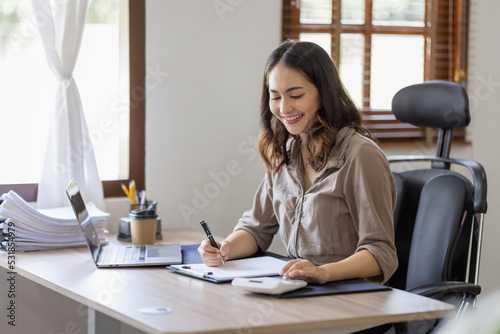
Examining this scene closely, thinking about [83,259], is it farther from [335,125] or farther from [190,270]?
[335,125]

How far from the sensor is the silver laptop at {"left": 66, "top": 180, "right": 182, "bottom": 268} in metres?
1.77

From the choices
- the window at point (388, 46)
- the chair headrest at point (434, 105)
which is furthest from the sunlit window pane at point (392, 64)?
the chair headrest at point (434, 105)

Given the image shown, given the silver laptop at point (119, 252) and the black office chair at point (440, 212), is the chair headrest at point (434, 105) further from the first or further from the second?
the silver laptop at point (119, 252)

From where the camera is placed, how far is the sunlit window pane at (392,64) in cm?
318

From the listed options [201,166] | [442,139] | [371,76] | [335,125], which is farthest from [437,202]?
[371,76]

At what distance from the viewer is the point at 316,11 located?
2994 mm

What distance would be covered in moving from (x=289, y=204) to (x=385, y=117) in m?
1.46

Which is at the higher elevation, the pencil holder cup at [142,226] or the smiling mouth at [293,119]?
the smiling mouth at [293,119]

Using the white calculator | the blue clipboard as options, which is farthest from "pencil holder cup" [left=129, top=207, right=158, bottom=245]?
the white calculator

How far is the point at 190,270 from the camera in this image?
1662 mm

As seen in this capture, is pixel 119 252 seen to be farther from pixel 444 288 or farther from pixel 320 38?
pixel 320 38

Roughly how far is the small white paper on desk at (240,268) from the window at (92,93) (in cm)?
94

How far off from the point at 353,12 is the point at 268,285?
6.63 feet

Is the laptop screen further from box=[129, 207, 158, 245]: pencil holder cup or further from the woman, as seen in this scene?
the woman
